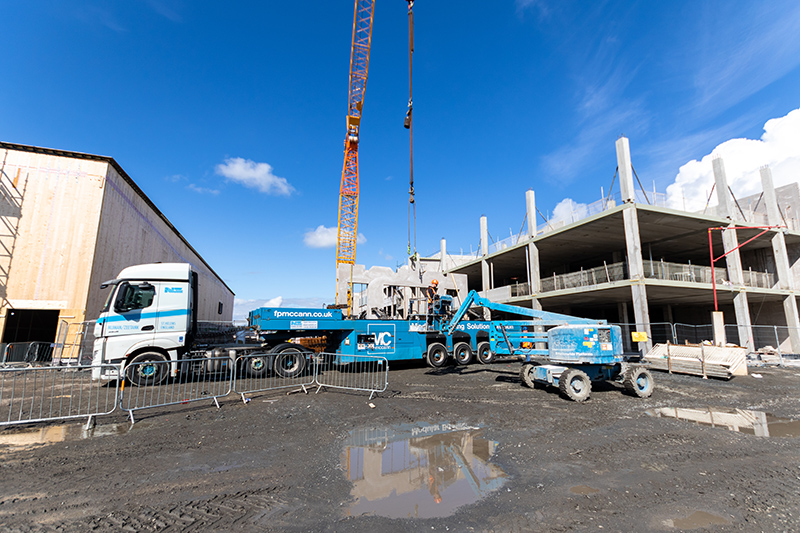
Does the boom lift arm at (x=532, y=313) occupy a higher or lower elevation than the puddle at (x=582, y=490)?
higher

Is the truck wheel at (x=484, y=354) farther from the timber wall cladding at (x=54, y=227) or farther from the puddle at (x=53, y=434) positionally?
the timber wall cladding at (x=54, y=227)

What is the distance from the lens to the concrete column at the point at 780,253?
80.1 ft

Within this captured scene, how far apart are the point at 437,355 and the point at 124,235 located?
22154 millimetres

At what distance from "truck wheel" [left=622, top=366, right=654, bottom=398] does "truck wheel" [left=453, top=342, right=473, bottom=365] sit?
708 cm

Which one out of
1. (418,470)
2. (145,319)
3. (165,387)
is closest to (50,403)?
(165,387)

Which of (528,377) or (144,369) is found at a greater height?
(144,369)

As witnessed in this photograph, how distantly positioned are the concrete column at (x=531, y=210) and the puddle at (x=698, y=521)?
23706 millimetres

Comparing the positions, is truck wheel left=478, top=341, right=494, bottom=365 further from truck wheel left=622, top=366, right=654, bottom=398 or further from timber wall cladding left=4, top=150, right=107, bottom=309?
timber wall cladding left=4, top=150, right=107, bottom=309

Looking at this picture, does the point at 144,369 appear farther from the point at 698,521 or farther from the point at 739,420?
the point at 739,420

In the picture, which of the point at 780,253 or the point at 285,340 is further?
the point at 780,253

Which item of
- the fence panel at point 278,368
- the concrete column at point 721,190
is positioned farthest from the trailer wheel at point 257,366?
the concrete column at point 721,190

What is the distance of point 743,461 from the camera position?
553 cm

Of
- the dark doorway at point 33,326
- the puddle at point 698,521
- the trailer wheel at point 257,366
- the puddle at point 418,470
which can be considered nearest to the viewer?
the puddle at point 698,521

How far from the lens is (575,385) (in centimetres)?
948
